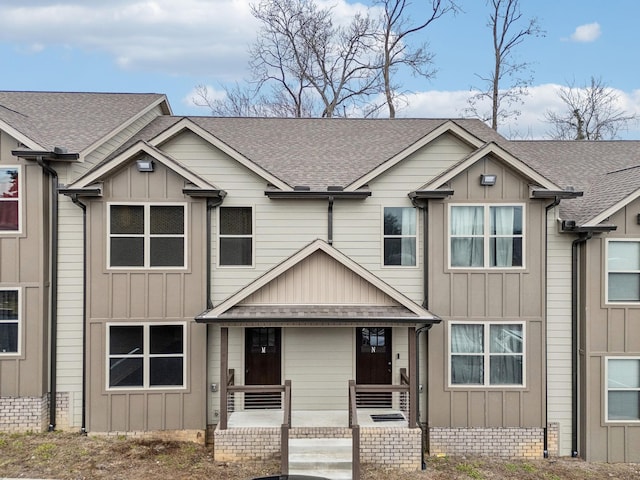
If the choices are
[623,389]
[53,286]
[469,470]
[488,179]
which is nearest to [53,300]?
[53,286]

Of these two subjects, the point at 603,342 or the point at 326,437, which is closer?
the point at 326,437

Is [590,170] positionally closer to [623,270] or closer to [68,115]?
[623,270]

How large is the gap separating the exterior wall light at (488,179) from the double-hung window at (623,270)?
2762 millimetres

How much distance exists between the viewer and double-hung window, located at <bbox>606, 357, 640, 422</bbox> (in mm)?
9719

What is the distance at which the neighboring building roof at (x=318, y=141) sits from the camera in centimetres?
1085

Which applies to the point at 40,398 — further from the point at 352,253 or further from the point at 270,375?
the point at 352,253

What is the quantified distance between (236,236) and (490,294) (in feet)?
18.7

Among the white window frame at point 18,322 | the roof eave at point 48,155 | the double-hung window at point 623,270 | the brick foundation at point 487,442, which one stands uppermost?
the roof eave at point 48,155

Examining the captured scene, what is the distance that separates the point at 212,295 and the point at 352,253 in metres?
3.23

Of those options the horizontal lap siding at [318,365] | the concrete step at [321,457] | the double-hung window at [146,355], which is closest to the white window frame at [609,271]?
the horizontal lap siding at [318,365]

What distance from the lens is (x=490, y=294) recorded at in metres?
9.84

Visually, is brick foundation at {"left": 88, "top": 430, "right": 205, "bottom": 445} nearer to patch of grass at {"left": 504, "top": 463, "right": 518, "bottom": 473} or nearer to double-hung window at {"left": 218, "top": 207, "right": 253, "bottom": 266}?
double-hung window at {"left": 218, "top": 207, "right": 253, "bottom": 266}

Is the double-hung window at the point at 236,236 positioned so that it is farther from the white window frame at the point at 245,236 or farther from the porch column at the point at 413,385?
the porch column at the point at 413,385

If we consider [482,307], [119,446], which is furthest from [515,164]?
[119,446]
